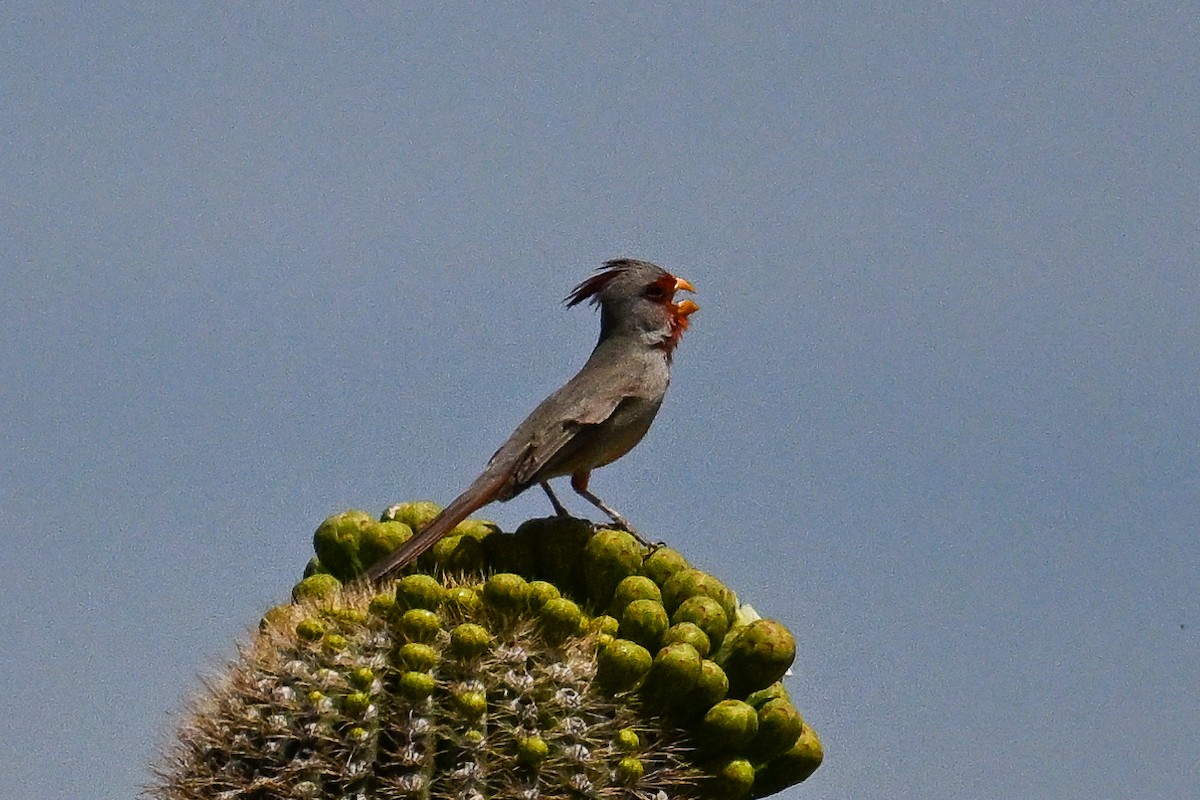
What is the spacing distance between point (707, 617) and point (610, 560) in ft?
1.35

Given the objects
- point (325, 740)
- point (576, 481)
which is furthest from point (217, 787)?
point (576, 481)

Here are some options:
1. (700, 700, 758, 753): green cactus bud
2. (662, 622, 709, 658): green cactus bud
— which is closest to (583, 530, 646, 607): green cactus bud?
(662, 622, 709, 658): green cactus bud

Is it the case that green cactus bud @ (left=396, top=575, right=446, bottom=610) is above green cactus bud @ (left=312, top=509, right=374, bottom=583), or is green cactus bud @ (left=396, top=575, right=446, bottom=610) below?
below

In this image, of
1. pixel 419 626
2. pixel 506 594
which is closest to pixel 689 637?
pixel 506 594

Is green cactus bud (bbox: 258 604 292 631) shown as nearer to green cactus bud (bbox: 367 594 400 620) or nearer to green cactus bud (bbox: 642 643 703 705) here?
green cactus bud (bbox: 367 594 400 620)

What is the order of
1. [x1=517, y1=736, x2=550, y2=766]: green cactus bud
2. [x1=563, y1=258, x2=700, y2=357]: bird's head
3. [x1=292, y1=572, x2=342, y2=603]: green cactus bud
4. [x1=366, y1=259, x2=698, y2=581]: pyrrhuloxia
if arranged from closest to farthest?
[x1=517, y1=736, x2=550, y2=766]: green cactus bud
[x1=292, y1=572, x2=342, y2=603]: green cactus bud
[x1=366, y1=259, x2=698, y2=581]: pyrrhuloxia
[x1=563, y1=258, x2=700, y2=357]: bird's head

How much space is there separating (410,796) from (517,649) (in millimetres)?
579

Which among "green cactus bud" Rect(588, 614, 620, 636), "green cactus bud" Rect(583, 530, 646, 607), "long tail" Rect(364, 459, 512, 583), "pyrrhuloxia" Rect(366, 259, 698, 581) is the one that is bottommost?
"green cactus bud" Rect(588, 614, 620, 636)

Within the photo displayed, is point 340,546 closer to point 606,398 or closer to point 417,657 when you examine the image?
point 417,657

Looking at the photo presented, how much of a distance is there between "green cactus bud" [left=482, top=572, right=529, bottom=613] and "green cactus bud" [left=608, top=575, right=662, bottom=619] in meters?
0.35

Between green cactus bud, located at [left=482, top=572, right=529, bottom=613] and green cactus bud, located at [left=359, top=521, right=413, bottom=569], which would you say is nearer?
green cactus bud, located at [left=482, top=572, right=529, bottom=613]

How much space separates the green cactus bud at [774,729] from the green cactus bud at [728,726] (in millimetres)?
91

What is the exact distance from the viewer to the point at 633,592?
19.9 feet

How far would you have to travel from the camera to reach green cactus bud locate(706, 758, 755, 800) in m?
5.96
